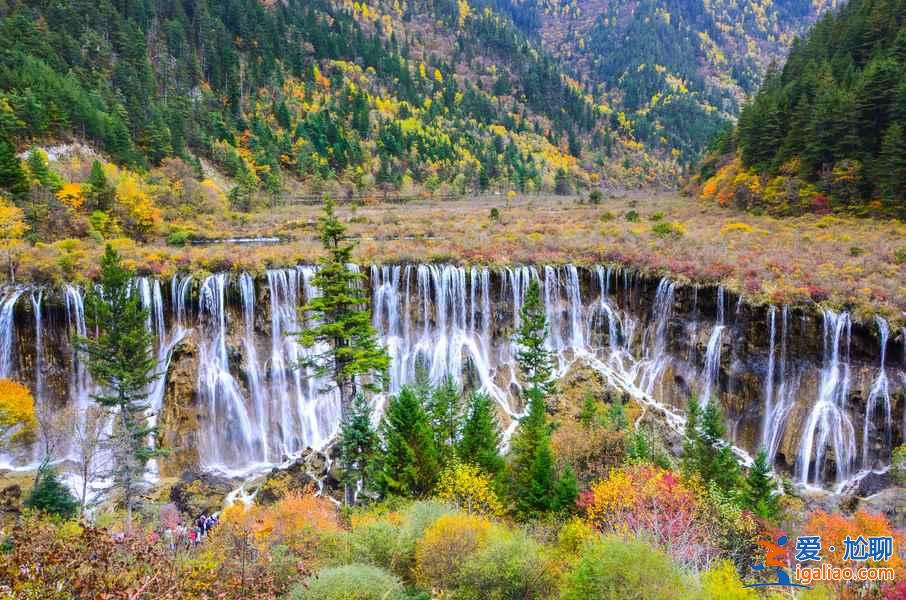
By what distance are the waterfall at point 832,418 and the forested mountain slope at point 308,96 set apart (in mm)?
71073

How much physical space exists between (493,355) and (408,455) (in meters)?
17.0

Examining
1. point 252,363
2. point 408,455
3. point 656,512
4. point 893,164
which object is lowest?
point 656,512

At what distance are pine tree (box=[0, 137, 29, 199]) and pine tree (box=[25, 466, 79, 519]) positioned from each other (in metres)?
34.3

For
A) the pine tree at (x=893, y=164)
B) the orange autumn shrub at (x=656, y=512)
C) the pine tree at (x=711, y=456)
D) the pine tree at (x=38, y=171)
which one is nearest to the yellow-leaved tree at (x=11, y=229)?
the pine tree at (x=38, y=171)

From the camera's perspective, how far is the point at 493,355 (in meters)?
39.7

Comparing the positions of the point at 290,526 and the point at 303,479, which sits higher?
the point at 290,526

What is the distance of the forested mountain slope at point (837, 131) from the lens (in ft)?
155

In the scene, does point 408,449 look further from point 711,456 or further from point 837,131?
point 837,131

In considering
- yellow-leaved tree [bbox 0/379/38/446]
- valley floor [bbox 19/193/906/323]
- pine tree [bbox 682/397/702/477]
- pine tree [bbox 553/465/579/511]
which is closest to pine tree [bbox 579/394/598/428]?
pine tree [bbox 682/397/702/477]

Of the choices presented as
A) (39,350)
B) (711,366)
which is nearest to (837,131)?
(711,366)

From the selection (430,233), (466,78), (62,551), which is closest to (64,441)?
(62,551)

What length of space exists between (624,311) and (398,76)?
122793 millimetres

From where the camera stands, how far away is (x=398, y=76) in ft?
468

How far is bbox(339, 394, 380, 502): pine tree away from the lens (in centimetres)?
2528
